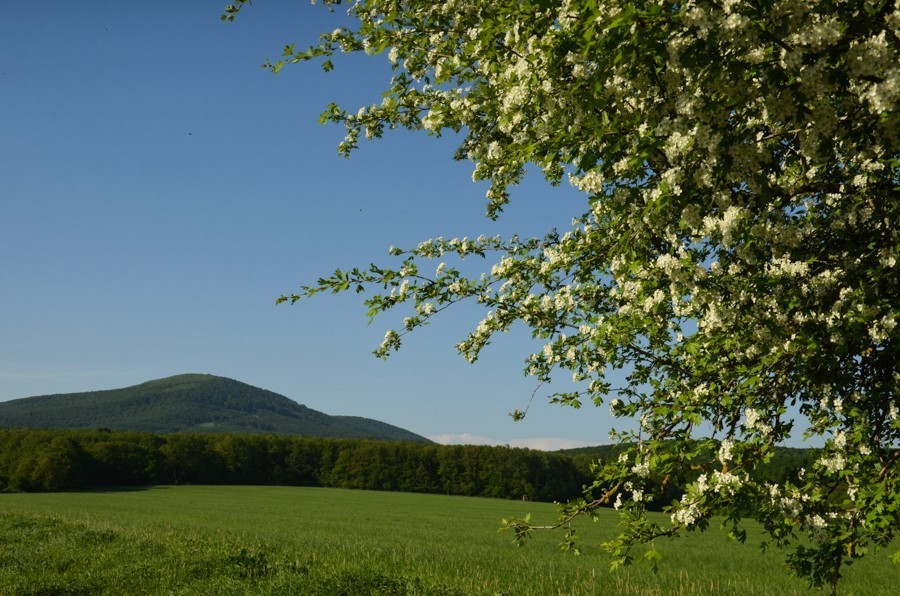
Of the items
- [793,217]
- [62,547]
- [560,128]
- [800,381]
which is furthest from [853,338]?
[62,547]

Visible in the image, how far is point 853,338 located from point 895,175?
1844 millimetres

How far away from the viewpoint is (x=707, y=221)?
512 centimetres

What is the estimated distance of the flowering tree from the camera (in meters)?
4.52

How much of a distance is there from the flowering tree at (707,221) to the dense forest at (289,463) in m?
80.1

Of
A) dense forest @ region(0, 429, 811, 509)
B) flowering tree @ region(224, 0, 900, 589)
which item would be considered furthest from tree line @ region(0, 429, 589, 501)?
flowering tree @ region(224, 0, 900, 589)

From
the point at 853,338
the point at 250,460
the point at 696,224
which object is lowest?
the point at 250,460

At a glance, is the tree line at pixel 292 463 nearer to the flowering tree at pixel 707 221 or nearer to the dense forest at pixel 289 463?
the dense forest at pixel 289 463

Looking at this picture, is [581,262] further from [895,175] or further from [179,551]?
[179,551]

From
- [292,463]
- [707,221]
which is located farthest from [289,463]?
[707,221]

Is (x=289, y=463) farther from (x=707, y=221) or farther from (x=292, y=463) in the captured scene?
(x=707, y=221)

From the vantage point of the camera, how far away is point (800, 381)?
23.3 feet

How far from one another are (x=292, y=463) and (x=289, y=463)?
1.54ft

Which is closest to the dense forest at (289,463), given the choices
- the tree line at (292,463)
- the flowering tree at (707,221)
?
the tree line at (292,463)

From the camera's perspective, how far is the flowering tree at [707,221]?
4520 mm
